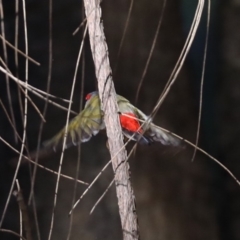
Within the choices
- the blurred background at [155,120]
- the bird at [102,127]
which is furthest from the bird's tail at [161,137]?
the blurred background at [155,120]

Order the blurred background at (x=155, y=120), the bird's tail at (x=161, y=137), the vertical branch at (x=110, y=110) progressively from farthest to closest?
the blurred background at (x=155, y=120) → the bird's tail at (x=161, y=137) → the vertical branch at (x=110, y=110)

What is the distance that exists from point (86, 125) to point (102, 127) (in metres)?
0.03

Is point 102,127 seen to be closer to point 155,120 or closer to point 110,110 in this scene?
point 110,110

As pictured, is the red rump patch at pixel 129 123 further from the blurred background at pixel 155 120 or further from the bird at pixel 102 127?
the blurred background at pixel 155 120

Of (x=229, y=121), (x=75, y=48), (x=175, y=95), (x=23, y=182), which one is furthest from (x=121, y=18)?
(x=229, y=121)

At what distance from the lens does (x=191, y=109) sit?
136 centimetres

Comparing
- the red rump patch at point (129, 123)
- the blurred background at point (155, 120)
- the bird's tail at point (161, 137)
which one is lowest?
the blurred background at point (155, 120)

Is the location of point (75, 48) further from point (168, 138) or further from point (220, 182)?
point (220, 182)

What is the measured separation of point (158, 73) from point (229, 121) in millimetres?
373

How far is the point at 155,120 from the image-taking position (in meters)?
1.26

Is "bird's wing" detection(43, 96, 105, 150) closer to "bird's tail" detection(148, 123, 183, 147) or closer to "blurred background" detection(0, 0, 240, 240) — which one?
"bird's tail" detection(148, 123, 183, 147)

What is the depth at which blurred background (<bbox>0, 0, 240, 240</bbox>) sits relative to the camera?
1117 millimetres

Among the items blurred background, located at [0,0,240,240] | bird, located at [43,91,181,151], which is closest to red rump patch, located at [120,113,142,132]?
bird, located at [43,91,181,151]

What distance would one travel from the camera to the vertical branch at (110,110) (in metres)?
0.53
